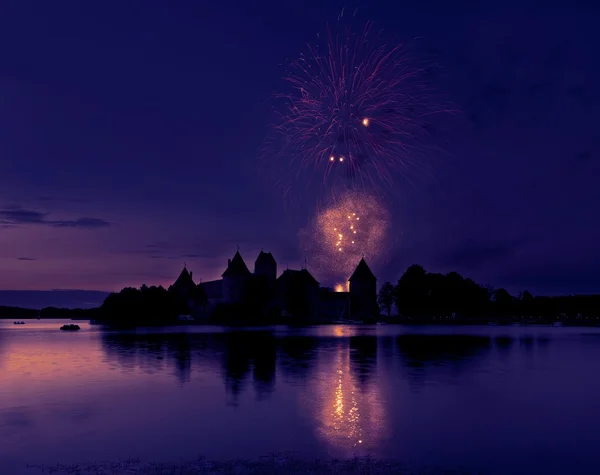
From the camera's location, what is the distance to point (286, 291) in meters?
138

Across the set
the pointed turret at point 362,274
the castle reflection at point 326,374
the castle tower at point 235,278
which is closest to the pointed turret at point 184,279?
the castle tower at point 235,278

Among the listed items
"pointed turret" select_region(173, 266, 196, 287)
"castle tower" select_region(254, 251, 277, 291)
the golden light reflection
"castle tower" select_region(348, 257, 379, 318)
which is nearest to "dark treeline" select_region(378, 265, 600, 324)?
"castle tower" select_region(348, 257, 379, 318)

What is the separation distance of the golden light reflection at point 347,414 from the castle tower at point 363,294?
140259mm

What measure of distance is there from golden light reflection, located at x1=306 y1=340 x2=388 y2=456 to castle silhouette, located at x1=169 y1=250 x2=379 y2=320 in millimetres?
103792

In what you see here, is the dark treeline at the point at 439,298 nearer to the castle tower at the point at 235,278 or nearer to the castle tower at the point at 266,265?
the castle tower at the point at 266,265

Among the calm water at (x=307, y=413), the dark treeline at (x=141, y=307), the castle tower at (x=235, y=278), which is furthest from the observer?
the castle tower at (x=235, y=278)

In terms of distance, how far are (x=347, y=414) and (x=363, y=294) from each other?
152 meters

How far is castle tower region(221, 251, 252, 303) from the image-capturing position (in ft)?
485

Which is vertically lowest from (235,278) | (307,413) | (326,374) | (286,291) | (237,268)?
(307,413)

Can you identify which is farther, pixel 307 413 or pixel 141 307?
pixel 141 307

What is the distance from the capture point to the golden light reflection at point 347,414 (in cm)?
1360

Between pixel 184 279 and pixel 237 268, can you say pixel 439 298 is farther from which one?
pixel 184 279

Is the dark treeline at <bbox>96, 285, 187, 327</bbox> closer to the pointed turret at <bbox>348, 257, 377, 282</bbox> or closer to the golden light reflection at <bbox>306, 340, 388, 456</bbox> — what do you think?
the pointed turret at <bbox>348, 257, 377, 282</bbox>

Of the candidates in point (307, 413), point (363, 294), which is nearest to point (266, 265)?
point (363, 294)
